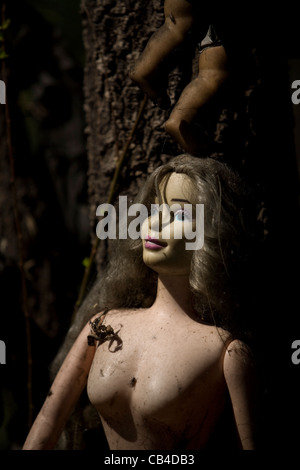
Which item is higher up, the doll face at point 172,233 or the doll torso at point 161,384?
the doll face at point 172,233

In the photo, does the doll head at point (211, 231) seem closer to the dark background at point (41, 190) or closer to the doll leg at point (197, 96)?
the doll leg at point (197, 96)

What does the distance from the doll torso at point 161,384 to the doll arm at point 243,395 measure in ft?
0.07

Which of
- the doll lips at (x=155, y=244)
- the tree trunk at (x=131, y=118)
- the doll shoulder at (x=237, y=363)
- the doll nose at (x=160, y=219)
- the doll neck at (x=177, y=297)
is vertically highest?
the tree trunk at (x=131, y=118)

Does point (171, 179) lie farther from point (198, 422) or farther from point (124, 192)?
point (198, 422)

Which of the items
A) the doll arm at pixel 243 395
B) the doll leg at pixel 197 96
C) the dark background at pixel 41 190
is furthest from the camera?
the dark background at pixel 41 190

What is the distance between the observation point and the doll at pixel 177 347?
4.48 ft

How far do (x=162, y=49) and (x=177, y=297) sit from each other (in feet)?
1.79

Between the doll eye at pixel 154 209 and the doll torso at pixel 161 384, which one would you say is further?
the doll eye at pixel 154 209

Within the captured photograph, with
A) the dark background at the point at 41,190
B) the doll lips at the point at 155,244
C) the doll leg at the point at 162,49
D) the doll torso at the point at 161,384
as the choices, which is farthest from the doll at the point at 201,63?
the dark background at the point at 41,190

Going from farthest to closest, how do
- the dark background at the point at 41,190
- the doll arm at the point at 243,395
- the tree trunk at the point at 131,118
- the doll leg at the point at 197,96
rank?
the dark background at the point at 41,190 < the tree trunk at the point at 131,118 < the doll leg at the point at 197,96 < the doll arm at the point at 243,395

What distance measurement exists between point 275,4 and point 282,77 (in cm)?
18

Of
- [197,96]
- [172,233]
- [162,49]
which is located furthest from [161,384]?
[162,49]

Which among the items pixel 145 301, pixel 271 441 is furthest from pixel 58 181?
pixel 271 441

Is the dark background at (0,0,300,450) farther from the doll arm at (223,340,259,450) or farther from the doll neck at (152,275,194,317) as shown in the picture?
the doll arm at (223,340,259,450)
